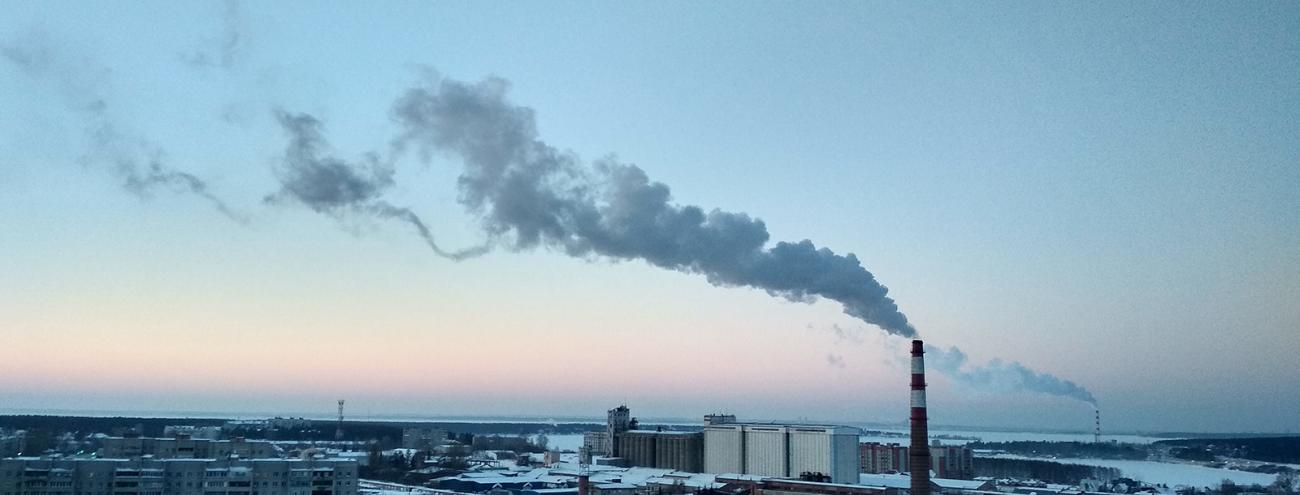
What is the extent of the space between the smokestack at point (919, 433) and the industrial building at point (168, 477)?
20338 millimetres

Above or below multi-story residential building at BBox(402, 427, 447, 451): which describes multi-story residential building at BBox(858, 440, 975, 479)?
above

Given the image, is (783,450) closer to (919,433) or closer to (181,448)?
(919,433)

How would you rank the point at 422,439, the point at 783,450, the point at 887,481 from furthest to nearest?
the point at 422,439, the point at 783,450, the point at 887,481

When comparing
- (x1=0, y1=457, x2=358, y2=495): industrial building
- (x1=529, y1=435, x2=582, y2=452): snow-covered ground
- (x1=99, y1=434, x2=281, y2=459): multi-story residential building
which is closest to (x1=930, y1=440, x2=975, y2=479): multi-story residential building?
(x1=0, y1=457, x2=358, y2=495): industrial building

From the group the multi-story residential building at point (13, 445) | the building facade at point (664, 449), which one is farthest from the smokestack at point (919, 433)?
the multi-story residential building at point (13, 445)

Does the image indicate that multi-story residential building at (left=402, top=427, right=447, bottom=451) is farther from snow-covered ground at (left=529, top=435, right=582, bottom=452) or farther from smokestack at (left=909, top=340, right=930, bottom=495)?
smokestack at (left=909, top=340, right=930, bottom=495)

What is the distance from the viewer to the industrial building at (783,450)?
156 feet

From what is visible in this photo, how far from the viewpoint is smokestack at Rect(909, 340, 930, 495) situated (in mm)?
33031

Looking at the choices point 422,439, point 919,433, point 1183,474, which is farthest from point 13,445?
point 1183,474

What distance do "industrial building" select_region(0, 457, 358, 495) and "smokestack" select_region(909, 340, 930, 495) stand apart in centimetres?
2034

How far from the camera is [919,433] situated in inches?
1302

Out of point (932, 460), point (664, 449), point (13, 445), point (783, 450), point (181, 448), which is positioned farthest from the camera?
point (932, 460)

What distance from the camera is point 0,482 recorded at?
108ft

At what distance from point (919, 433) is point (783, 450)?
58.1 ft
